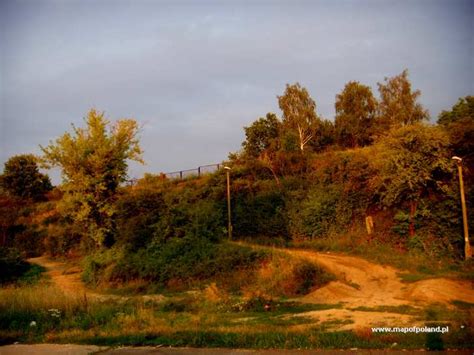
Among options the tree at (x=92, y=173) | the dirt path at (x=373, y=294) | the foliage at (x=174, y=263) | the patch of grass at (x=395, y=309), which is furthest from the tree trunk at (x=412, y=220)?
the tree at (x=92, y=173)

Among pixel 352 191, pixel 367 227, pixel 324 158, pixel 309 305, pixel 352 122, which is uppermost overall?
pixel 352 122

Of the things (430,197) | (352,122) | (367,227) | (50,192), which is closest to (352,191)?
(367,227)

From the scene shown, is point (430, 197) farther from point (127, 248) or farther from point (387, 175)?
point (127, 248)

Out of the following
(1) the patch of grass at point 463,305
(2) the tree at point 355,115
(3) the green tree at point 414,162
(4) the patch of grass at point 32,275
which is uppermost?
(2) the tree at point 355,115

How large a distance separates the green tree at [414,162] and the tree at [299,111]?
28073 mm

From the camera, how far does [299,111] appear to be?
2072 inches

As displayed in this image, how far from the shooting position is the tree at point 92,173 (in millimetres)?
32000

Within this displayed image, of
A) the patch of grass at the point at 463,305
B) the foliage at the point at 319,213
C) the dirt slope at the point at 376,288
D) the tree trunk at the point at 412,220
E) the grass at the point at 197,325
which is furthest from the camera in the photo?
the foliage at the point at 319,213

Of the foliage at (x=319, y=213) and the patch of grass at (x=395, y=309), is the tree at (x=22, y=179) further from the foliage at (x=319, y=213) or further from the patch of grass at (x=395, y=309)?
the patch of grass at (x=395, y=309)

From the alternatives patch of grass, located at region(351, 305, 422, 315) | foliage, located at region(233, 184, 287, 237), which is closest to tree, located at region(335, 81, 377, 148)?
foliage, located at region(233, 184, 287, 237)

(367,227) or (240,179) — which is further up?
(240,179)

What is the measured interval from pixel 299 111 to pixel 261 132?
5.16m

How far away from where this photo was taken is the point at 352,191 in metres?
28.3

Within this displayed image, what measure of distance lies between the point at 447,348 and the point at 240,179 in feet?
95.7
